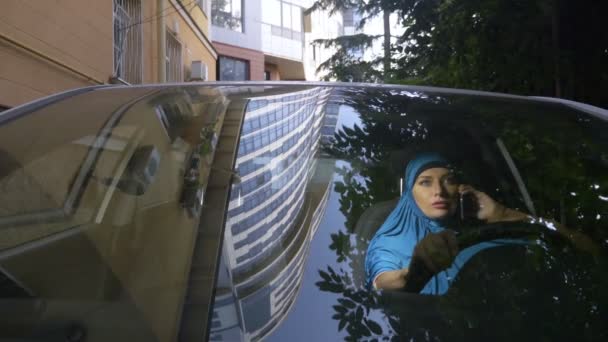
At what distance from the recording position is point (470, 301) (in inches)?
49.9

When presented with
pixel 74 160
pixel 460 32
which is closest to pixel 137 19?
pixel 460 32

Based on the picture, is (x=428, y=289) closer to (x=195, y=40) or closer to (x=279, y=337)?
(x=279, y=337)

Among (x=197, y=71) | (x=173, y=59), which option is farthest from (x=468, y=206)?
(x=197, y=71)

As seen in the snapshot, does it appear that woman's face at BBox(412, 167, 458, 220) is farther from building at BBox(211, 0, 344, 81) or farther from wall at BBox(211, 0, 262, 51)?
wall at BBox(211, 0, 262, 51)

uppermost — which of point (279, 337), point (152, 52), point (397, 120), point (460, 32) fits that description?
point (152, 52)

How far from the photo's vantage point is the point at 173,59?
12.9 metres

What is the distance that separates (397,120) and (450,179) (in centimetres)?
31

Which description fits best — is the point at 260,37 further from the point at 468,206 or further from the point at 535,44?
the point at 468,206

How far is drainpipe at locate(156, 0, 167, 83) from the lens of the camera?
1106 cm

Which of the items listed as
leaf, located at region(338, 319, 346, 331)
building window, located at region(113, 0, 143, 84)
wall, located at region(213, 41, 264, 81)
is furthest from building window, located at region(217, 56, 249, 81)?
leaf, located at region(338, 319, 346, 331)

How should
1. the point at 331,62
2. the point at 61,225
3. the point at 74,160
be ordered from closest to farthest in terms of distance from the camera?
the point at 61,225
the point at 74,160
the point at 331,62

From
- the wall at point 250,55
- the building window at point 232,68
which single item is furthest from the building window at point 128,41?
the building window at point 232,68

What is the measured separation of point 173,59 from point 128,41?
8.86 feet

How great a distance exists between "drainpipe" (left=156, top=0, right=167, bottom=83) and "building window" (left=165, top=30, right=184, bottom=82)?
0.75 m
